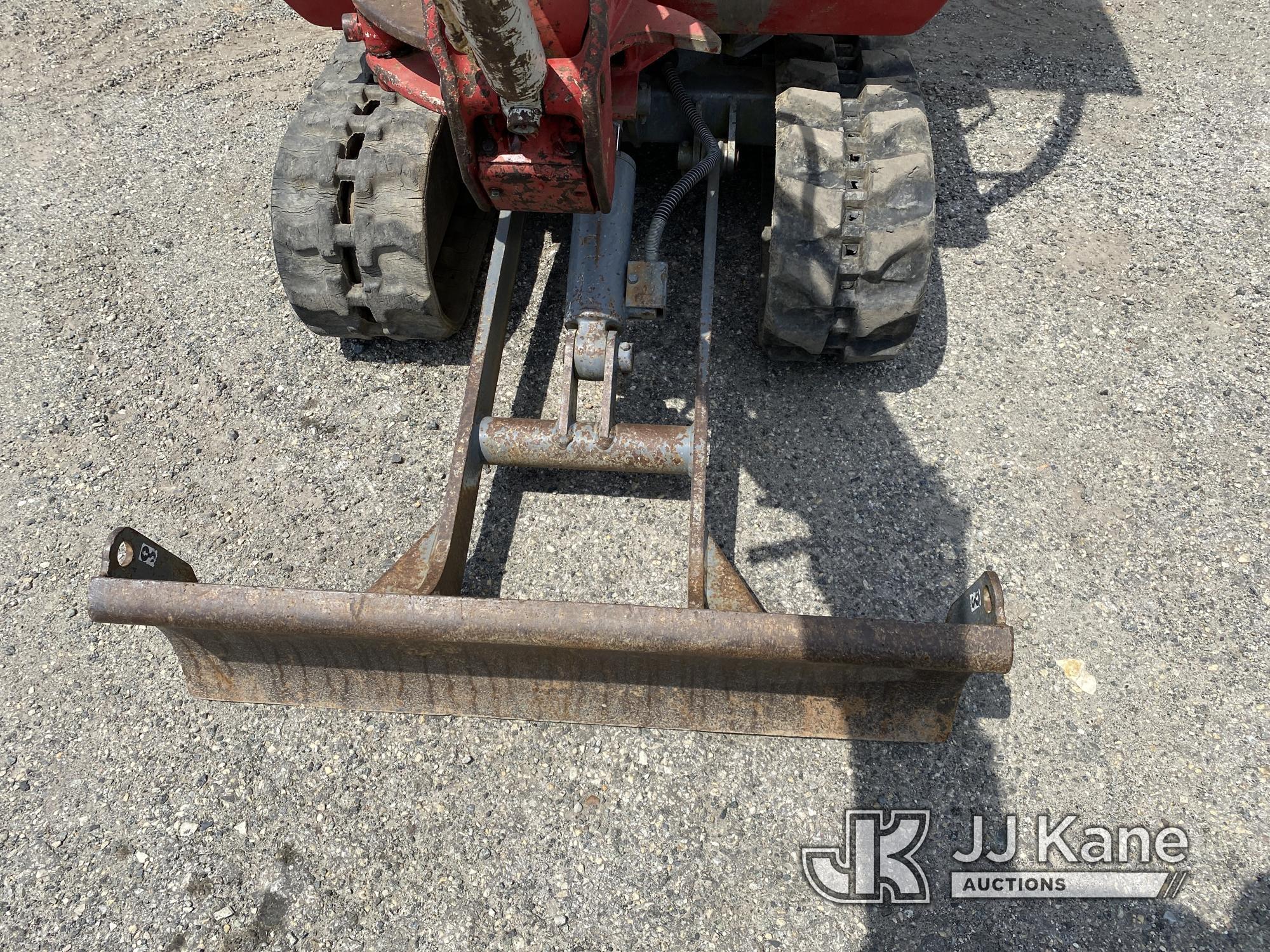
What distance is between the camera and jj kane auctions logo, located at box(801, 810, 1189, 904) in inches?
101

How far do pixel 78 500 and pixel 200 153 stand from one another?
243cm

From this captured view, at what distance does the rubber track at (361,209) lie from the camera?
A: 10.6ft

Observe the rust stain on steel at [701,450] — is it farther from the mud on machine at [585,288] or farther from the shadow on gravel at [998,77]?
the shadow on gravel at [998,77]

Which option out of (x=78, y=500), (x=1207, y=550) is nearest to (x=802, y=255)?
(x=1207, y=550)

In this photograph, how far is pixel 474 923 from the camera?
250 cm

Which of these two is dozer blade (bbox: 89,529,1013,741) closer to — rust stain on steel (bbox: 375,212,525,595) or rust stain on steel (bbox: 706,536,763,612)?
rust stain on steel (bbox: 706,536,763,612)

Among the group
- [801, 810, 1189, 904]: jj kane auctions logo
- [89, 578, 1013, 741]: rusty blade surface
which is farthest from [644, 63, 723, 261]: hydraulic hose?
[801, 810, 1189, 904]: jj kane auctions logo

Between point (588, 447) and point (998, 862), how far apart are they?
1.84 m

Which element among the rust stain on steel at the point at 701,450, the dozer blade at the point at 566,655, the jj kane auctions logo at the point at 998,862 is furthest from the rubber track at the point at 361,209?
the jj kane auctions logo at the point at 998,862

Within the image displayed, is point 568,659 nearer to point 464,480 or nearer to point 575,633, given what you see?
point 575,633

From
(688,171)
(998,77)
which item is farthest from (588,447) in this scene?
(998,77)

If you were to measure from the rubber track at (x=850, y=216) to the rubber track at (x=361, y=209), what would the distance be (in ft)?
4.39

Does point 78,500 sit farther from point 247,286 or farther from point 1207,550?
point 1207,550

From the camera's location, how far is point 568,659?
8.60 ft
